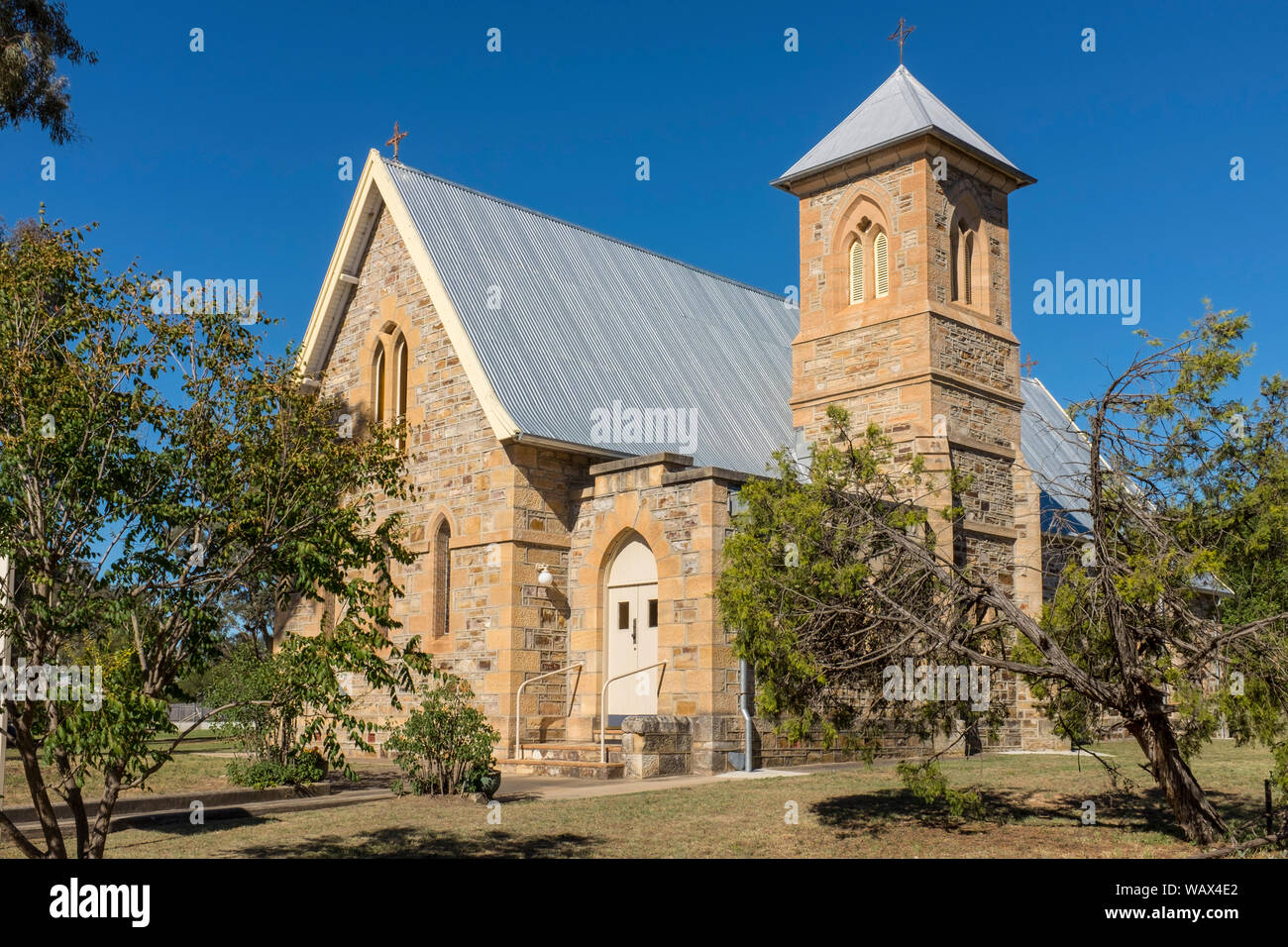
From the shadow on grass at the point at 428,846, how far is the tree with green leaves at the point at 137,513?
2.35m

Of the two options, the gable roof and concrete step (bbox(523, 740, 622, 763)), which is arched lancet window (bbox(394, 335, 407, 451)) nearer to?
the gable roof

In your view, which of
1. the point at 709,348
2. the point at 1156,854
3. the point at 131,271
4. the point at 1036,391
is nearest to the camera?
the point at 131,271

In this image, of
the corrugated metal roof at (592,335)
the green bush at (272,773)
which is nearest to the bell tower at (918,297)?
the corrugated metal roof at (592,335)

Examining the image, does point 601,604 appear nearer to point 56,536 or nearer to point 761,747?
point 761,747

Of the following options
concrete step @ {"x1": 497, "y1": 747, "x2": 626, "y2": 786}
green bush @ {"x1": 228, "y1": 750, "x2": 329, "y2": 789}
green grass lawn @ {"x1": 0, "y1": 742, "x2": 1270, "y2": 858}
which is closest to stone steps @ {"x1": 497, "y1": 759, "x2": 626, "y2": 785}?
concrete step @ {"x1": 497, "y1": 747, "x2": 626, "y2": 786}

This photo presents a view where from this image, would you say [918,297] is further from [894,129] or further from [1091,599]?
[1091,599]

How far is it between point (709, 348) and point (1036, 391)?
1544cm

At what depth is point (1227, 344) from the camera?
389 inches

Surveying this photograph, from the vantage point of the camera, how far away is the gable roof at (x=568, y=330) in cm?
2020

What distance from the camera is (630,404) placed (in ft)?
70.9

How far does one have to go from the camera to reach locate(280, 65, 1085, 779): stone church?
18.0m

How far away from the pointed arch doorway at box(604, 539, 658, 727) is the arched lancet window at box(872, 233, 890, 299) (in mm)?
7024

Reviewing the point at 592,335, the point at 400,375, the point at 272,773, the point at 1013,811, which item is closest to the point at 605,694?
the point at 272,773
